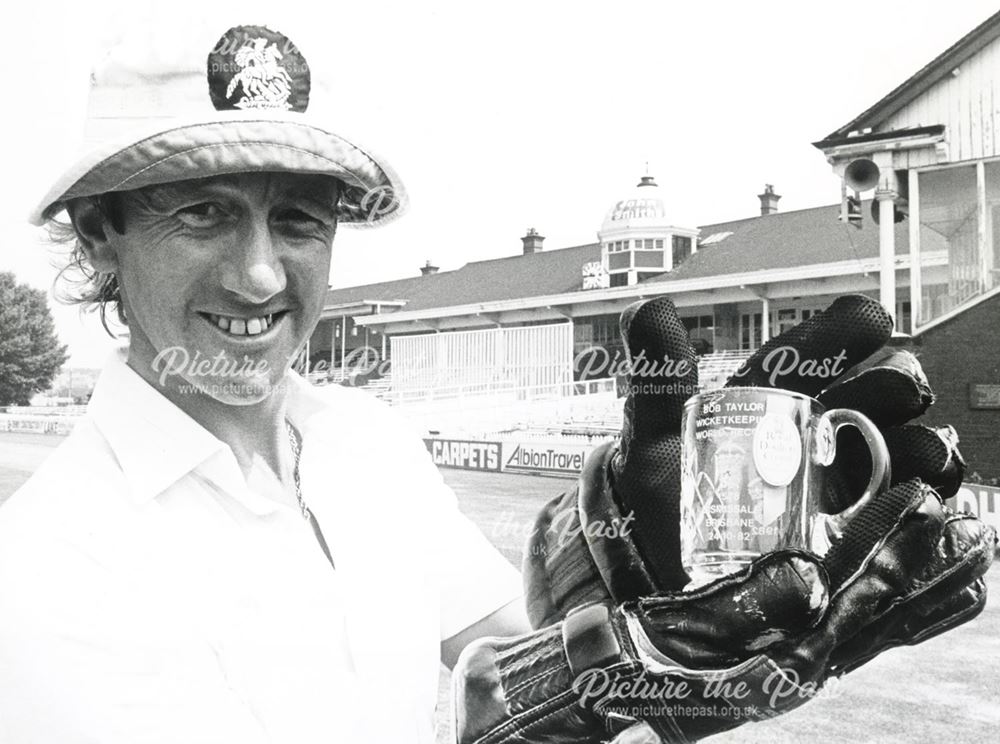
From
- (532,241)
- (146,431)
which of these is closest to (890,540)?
(146,431)

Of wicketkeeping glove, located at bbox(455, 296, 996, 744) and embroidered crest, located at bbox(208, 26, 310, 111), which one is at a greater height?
embroidered crest, located at bbox(208, 26, 310, 111)

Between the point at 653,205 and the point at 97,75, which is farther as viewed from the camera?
the point at 653,205

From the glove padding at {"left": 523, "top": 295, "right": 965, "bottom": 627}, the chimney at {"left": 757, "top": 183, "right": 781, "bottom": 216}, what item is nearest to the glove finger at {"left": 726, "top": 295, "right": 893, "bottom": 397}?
the glove padding at {"left": 523, "top": 295, "right": 965, "bottom": 627}

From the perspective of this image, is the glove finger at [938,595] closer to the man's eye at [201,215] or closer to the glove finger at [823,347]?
the glove finger at [823,347]

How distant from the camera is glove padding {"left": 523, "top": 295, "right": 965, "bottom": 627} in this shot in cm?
154

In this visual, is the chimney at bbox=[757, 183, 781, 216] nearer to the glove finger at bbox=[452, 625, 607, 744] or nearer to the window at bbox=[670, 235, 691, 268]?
the window at bbox=[670, 235, 691, 268]

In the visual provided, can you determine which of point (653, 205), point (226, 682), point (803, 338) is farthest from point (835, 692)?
point (653, 205)

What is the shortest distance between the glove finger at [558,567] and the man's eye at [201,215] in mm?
702

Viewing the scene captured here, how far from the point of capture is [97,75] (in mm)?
1384

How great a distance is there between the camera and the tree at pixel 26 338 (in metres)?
15.5

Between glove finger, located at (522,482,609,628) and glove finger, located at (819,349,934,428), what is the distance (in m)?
A: 0.44

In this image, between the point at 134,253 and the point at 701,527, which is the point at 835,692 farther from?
the point at 134,253

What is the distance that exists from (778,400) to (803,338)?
27 centimetres

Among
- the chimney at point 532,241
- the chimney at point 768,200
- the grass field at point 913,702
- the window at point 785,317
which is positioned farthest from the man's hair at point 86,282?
the chimney at point 532,241
